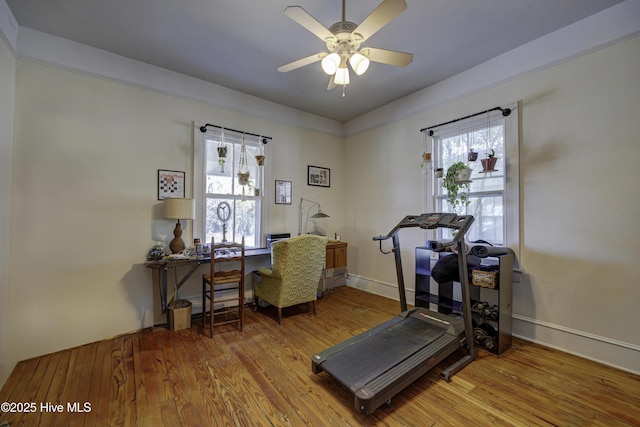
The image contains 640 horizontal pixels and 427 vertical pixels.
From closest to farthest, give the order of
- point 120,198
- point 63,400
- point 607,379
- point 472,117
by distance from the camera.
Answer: point 63,400
point 607,379
point 120,198
point 472,117

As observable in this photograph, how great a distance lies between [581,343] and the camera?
94.3 inches

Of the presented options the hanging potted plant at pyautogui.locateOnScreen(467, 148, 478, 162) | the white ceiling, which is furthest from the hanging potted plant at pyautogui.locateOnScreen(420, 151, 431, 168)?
the white ceiling

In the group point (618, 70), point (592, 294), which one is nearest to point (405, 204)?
point (592, 294)

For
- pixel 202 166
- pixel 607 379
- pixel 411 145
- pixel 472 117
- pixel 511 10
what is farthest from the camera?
pixel 411 145

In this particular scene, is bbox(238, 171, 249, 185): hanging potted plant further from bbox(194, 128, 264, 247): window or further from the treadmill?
the treadmill

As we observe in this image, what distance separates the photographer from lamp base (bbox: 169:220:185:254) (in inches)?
118

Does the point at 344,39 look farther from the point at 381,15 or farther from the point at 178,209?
the point at 178,209

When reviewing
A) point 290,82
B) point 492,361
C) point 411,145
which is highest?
point 290,82

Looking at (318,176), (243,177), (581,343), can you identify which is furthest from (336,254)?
(581,343)

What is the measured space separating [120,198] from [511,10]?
4.20 m

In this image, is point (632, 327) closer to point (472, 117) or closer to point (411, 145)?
point (472, 117)

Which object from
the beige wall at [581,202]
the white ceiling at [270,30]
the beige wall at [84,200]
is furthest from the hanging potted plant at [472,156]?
the beige wall at [84,200]

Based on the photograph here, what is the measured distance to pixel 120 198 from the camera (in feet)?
9.30

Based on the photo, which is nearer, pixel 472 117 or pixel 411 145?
pixel 472 117
